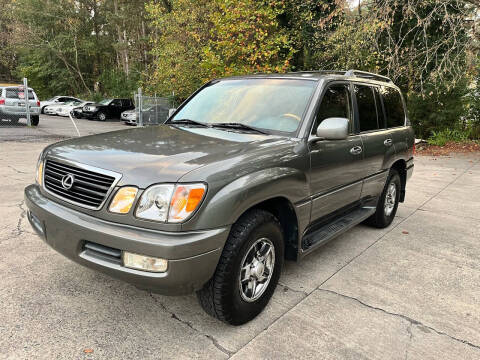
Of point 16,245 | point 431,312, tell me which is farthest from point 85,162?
point 431,312

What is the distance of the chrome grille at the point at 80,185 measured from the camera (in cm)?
239

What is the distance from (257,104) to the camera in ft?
11.4

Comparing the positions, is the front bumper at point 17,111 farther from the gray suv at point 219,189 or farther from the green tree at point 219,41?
the gray suv at point 219,189

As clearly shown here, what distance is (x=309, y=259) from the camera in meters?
3.89

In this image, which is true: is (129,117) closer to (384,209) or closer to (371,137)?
(384,209)

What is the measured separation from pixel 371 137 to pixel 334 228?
120cm

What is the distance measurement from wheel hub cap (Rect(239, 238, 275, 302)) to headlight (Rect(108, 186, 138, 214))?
0.86 m

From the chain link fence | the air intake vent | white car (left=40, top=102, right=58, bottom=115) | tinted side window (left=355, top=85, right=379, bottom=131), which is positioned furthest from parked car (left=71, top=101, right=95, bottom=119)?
the air intake vent

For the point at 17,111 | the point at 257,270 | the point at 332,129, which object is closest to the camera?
the point at 257,270

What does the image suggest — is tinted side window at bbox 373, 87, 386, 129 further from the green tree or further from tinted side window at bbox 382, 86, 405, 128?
the green tree

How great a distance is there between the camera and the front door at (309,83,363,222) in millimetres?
3225

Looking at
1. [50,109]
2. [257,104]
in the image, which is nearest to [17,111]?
[50,109]

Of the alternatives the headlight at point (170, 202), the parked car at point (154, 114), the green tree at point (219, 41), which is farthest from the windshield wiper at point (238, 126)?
the parked car at point (154, 114)

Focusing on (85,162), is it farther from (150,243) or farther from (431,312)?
(431,312)
